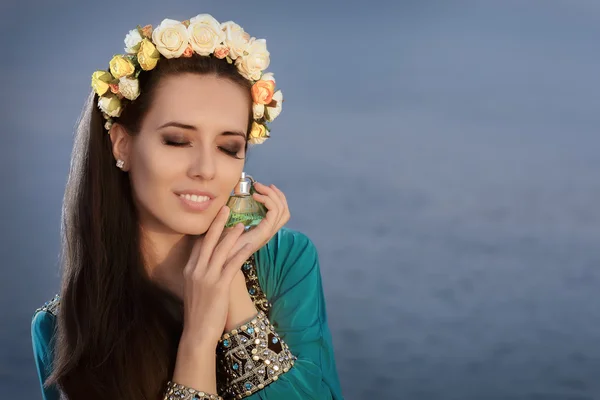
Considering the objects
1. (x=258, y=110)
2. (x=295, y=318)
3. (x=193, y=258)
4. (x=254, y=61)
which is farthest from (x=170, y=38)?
(x=295, y=318)

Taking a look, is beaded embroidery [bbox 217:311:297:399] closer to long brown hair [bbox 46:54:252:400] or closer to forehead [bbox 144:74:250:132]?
long brown hair [bbox 46:54:252:400]

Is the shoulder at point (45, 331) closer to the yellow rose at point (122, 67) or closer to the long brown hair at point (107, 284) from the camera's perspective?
the long brown hair at point (107, 284)

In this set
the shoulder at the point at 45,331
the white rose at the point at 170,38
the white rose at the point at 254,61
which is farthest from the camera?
the shoulder at the point at 45,331

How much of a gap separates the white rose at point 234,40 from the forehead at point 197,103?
88mm

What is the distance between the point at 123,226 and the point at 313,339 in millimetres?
683

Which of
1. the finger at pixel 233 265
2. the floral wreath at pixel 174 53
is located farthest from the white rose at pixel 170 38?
the finger at pixel 233 265

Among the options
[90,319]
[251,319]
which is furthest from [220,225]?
[90,319]

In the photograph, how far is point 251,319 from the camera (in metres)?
3.10

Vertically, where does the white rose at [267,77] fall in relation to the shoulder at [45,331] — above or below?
above

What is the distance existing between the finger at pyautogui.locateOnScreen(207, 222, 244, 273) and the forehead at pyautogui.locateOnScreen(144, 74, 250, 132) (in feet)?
0.99

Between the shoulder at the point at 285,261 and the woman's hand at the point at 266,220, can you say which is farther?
the shoulder at the point at 285,261

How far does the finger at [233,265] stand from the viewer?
3.02 meters

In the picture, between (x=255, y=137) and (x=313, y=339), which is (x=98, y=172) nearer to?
(x=255, y=137)

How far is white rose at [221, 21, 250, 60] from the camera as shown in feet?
10.3
